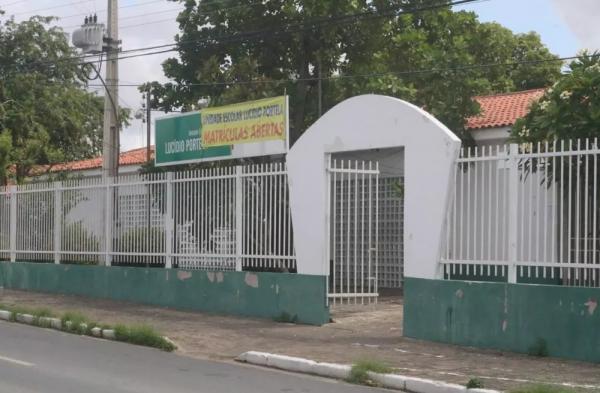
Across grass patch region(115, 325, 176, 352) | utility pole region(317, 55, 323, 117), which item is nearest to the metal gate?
grass patch region(115, 325, 176, 352)

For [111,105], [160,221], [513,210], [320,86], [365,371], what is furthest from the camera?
[320,86]

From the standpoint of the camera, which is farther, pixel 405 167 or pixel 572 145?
pixel 405 167

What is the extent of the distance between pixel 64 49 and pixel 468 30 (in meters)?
19.7

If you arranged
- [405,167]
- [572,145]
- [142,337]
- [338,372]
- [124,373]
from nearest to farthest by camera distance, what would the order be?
[124,373], [338,372], [572,145], [142,337], [405,167]

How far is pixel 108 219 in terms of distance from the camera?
17.5 metres

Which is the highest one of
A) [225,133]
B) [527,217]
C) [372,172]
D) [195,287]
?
[225,133]

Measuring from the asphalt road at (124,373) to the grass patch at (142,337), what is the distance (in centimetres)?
19

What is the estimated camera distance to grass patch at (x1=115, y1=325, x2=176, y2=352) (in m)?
11.5

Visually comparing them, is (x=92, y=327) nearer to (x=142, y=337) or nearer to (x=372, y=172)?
(x=142, y=337)

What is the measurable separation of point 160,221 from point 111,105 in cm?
438

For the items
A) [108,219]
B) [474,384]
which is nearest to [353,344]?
[474,384]

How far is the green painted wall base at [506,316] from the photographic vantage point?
9797 millimetres

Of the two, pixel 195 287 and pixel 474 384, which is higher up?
pixel 195 287

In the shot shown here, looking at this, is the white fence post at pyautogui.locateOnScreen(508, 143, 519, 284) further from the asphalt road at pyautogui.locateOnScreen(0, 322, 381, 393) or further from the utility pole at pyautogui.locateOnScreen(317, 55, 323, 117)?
the utility pole at pyautogui.locateOnScreen(317, 55, 323, 117)
